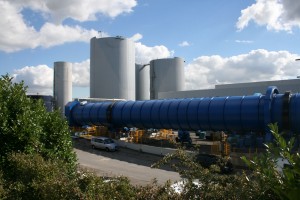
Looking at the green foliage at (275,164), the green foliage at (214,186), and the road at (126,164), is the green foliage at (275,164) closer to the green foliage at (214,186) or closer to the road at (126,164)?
the green foliage at (214,186)

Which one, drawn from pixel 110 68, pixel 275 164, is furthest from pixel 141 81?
pixel 275 164

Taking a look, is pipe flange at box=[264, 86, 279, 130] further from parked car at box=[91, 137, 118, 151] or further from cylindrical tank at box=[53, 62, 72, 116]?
cylindrical tank at box=[53, 62, 72, 116]

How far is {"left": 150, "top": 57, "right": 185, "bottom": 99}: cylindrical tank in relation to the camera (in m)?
71.8

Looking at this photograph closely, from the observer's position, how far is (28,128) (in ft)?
42.1

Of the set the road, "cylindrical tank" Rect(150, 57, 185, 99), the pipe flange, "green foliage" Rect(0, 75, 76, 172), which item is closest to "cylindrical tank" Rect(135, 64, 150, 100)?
"cylindrical tank" Rect(150, 57, 185, 99)

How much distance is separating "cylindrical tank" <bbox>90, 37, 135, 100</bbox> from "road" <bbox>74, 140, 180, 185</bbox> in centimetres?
2383

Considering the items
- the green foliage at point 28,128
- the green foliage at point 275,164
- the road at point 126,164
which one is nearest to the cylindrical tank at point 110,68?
the road at point 126,164

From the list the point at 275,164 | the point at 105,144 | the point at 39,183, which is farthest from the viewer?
the point at 105,144

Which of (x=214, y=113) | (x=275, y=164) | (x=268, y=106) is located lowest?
(x=214, y=113)

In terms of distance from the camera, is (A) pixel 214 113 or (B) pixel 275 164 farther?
(A) pixel 214 113

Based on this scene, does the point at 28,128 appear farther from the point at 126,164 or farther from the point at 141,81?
the point at 141,81

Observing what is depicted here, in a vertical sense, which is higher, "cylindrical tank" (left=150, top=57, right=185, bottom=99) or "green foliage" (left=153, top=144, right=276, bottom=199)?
"cylindrical tank" (left=150, top=57, right=185, bottom=99)

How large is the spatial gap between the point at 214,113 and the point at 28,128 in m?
21.4

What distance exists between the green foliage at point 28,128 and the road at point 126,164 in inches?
323
